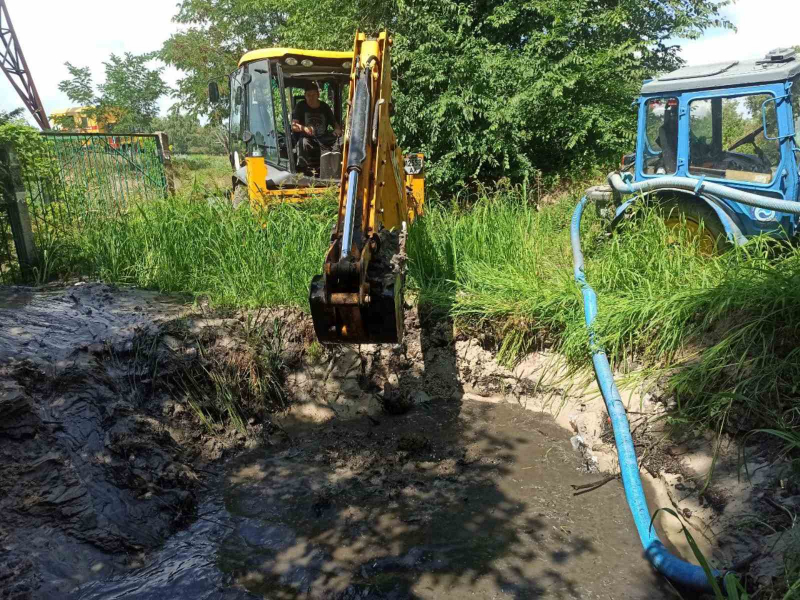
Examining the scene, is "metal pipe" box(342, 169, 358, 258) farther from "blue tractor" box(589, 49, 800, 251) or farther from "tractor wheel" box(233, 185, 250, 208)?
"tractor wheel" box(233, 185, 250, 208)

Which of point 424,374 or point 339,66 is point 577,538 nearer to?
point 424,374

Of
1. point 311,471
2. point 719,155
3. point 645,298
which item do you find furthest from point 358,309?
point 719,155

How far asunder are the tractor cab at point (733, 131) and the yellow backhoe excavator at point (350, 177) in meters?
2.60

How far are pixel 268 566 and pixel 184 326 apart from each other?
2.38 metres

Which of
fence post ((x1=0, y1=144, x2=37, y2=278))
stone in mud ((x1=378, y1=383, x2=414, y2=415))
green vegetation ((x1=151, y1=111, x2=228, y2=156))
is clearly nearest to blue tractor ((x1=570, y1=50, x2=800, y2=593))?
stone in mud ((x1=378, y1=383, x2=414, y2=415))

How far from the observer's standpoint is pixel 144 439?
400 cm

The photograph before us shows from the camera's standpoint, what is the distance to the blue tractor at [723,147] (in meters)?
4.93

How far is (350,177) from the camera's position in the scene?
372 centimetres

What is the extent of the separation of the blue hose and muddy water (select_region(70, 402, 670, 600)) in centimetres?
16

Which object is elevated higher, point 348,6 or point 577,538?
point 348,6

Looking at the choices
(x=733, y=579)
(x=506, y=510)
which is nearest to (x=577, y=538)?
(x=506, y=510)

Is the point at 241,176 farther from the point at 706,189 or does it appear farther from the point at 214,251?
the point at 706,189

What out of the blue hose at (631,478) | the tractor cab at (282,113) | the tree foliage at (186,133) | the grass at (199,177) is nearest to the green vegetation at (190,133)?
the tree foliage at (186,133)

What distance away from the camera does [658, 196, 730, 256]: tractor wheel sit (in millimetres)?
5285
